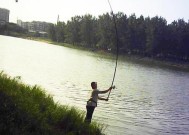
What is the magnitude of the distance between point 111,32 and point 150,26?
1923cm

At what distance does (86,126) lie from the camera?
1461 centimetres

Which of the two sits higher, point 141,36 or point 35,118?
point 141,36

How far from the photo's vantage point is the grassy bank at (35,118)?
11125mm

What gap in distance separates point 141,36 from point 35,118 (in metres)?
123

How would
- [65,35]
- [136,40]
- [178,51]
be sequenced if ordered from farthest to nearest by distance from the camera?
[65,35], [136,40], [178,51]

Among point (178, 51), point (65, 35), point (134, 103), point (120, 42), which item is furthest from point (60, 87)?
point (65, 35)

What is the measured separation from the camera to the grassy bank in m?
11.1

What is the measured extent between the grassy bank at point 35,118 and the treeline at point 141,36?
364 feet

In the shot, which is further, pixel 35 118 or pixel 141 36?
pixel 141 36

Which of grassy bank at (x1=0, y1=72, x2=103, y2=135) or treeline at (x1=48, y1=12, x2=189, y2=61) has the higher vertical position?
treeline at (x1=48, y1=12, x2=189, y2=61)

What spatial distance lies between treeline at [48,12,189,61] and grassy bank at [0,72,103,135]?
11105 centimetres

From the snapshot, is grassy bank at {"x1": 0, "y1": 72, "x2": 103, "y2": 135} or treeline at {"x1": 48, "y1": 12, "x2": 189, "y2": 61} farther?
treeline at {"x1": 48, "y1": 12, "x2": 189, "y2": 61}

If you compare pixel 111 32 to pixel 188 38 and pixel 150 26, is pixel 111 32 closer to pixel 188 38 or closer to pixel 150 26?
pixel 150 26

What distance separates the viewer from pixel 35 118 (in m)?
12.3
